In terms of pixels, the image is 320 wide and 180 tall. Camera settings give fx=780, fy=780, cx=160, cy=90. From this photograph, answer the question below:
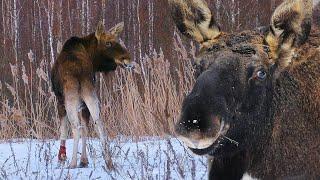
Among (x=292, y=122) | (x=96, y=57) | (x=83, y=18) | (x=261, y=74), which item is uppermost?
(x=83, y=18)

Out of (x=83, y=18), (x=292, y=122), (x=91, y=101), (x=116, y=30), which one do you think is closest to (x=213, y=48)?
(x=292, y=122)

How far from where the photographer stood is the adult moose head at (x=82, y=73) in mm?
7594

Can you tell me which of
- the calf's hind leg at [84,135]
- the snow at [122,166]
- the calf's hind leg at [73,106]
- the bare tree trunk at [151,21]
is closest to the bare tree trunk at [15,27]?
the bare tree trunk at [151,21]

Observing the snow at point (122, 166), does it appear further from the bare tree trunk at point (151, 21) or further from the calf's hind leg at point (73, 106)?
the bare tree trunk at point (151, 21)

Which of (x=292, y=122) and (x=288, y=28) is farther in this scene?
(x=292, y=122)

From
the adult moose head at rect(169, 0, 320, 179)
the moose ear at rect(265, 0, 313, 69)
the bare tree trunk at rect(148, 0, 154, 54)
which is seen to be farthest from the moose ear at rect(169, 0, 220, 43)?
the bare tree trunk at rect(148, 0, 154, 54)

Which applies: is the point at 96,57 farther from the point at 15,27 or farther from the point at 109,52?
the point at 15,27

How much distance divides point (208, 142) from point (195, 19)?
911mm

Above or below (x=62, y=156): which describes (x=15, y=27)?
above

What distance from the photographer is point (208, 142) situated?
315 centimetres

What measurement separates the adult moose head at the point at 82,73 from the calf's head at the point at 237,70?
3.46 m

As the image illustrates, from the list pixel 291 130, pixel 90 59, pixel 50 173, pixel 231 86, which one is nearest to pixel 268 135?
pixel 291 130

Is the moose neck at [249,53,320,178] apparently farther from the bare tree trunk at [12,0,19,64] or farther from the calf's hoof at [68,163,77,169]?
the bare tree trunk at [12,0,19,64]

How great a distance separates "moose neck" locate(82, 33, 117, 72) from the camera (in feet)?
27.0
